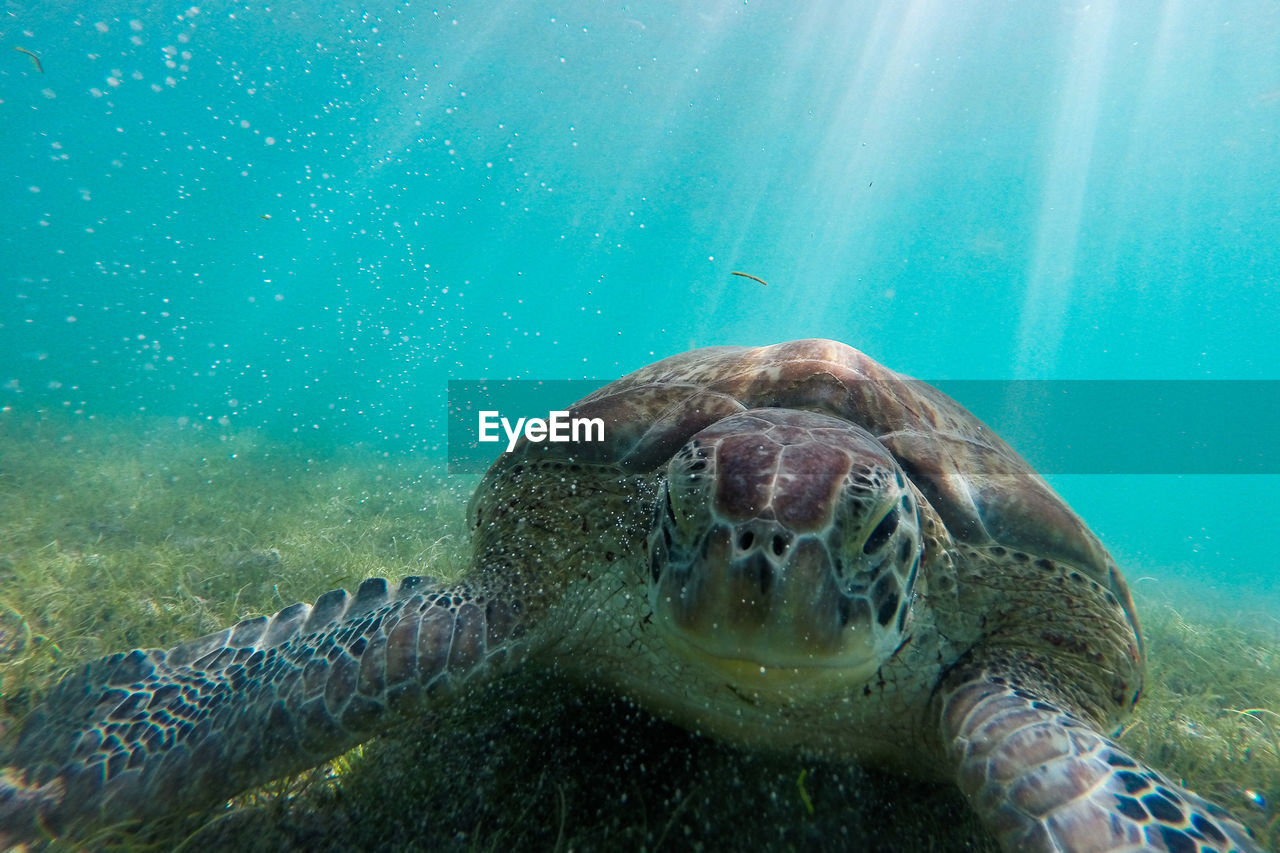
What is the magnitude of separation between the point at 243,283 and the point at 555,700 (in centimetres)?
8977

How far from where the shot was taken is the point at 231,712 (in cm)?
158

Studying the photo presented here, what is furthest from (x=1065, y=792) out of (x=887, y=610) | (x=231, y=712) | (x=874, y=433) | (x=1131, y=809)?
(x=231, y=712)

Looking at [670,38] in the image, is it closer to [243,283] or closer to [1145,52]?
[1145,52]

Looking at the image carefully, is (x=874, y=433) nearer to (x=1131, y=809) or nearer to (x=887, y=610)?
(x=887, y=610)

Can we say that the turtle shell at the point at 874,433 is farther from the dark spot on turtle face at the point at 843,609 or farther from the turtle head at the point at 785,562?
the dark spot on turtle face at the point at 843,609

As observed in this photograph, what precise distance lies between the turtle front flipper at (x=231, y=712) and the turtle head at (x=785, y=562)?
28.2 inches

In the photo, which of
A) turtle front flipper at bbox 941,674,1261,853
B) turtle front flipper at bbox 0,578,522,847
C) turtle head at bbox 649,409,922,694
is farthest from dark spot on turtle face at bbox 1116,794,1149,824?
turtle front flipper at bbox 0,578,522,847

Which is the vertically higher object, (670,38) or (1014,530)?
(670,38)

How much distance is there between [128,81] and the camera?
48.2 m

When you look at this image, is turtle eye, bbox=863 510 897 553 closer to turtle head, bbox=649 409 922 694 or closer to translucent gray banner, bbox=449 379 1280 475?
turtle head, bbox=649 409 922 694

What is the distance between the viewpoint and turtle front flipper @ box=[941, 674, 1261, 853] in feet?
3.49

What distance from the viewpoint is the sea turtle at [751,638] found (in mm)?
1185

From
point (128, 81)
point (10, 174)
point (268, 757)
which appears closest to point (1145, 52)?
point (268, 757)

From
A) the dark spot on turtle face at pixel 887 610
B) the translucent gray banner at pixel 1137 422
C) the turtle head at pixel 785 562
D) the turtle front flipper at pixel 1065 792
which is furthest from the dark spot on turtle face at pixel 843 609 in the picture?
the translucent gray banner at pixel 1137 422
